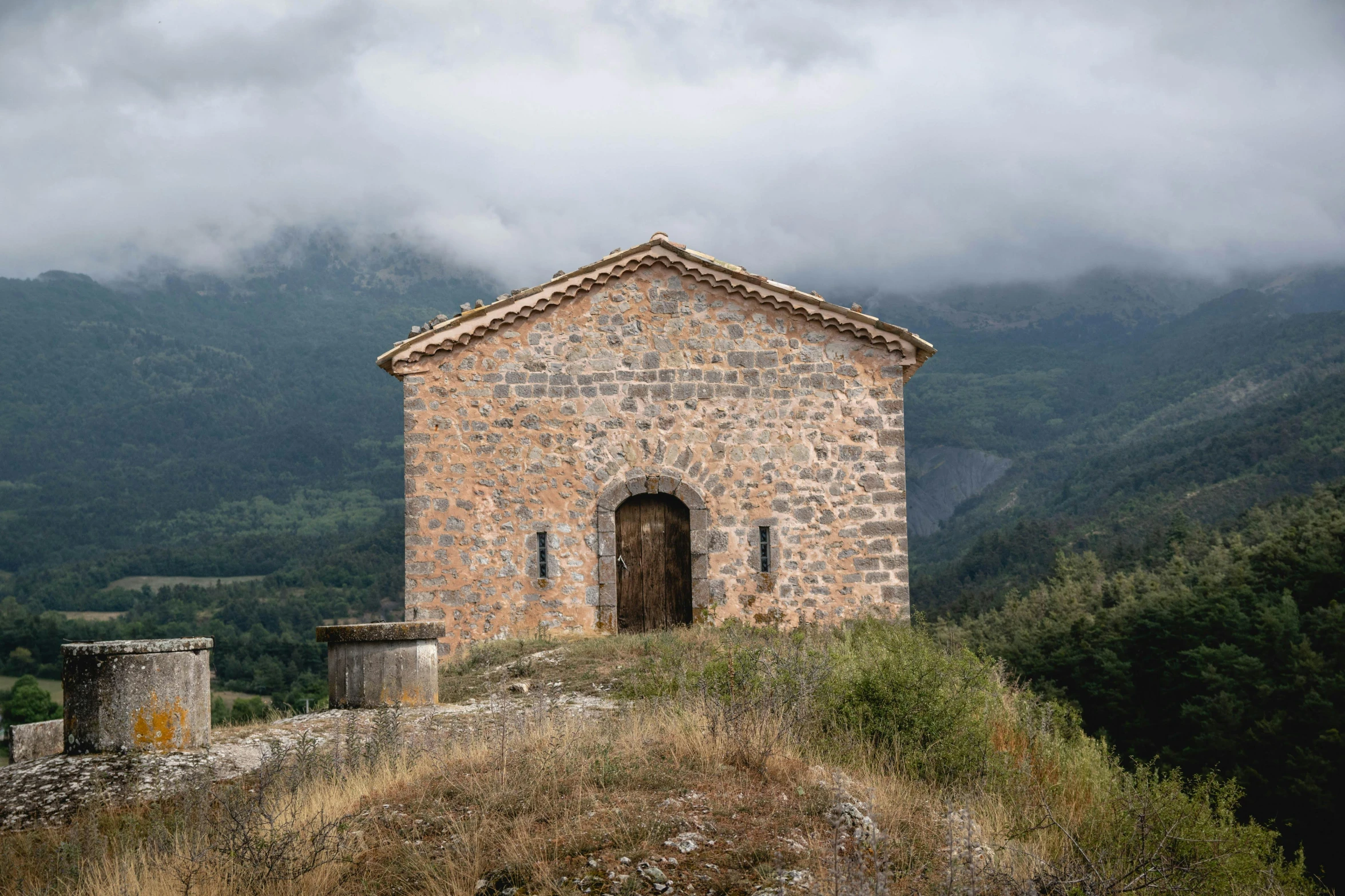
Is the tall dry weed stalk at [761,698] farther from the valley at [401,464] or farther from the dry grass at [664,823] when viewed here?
the valley at [401,464]

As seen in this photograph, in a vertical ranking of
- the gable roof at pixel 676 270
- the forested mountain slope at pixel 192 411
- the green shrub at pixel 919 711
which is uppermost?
the forested mountain slope at pixel 192 411

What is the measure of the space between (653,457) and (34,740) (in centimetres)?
909

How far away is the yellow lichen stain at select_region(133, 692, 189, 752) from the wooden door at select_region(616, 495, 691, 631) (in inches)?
342

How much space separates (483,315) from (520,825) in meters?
11.5

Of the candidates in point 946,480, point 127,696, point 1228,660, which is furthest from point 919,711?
point 946,480

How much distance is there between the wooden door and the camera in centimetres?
1622

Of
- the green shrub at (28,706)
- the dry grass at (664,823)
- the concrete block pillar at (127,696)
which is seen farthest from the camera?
the green shrub at (28,706)

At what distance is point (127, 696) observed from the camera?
782 centimetres

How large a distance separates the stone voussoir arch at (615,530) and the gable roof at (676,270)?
2.91 meters

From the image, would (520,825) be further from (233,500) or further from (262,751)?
(233,500)

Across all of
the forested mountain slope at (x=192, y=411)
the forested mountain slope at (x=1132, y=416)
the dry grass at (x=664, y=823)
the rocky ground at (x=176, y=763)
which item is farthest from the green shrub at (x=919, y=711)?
the forested mountain slope at (x=192, y=411)

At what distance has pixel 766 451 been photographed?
1620cm

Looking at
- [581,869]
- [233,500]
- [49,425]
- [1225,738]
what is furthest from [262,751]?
[49,425]

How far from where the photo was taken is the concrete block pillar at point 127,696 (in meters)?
7.76
